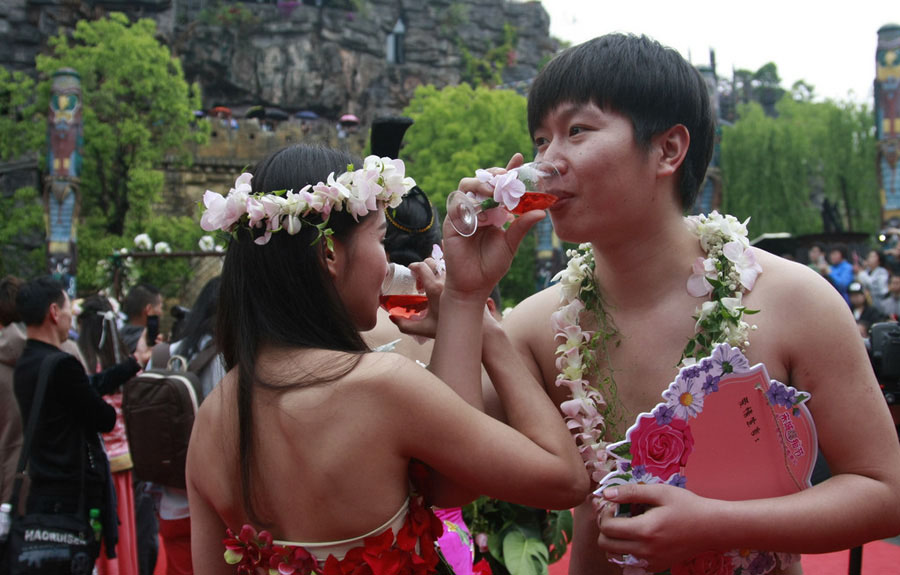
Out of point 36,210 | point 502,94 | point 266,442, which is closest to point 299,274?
point 266,442

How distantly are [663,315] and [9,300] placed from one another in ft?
13.5

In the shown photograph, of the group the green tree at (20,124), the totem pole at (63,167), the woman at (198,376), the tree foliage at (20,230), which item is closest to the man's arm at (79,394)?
the woman at (198,376)

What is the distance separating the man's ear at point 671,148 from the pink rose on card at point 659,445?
59 centimetres

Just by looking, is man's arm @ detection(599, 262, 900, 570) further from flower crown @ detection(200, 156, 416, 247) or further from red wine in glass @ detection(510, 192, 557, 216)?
Result: flower crown @ detection(200, 156, 416, 247)

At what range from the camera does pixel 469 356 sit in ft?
5.91

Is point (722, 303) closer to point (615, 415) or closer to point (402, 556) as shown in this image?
point (615, 415)

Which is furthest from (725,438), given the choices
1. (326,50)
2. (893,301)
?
(326,50)

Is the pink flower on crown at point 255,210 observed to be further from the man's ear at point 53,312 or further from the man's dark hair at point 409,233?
the man's ear at point 53,312

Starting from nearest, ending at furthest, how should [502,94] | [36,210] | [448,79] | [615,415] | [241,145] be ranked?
1. [615,415]
2. [36,210]
3. [502,94]
4. [241,145]
5. [448,79]

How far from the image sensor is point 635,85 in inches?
75.3

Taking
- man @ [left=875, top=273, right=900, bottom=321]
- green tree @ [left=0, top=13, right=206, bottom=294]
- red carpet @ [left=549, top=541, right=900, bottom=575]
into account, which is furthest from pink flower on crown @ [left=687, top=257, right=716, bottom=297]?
green tree @ [left=0, top=13, right=206, bottom=294]

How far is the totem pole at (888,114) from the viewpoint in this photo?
20797 millimetres

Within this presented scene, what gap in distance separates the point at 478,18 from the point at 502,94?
604 inches

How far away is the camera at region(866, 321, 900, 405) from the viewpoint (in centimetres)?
288
